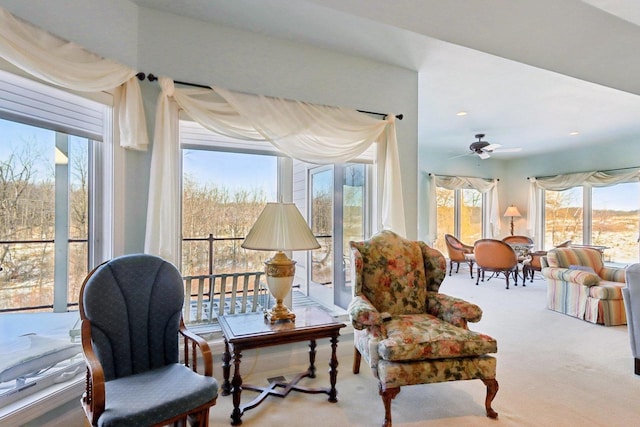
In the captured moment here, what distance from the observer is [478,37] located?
8.16 ft

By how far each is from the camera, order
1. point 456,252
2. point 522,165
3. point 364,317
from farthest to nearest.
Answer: point 522,165 < point 456,252 < point 364,317

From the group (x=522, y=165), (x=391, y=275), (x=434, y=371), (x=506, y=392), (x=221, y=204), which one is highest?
(x=522, y=165)

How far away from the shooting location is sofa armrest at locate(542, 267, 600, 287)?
394cm

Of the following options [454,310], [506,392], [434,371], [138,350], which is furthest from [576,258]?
[138,350]

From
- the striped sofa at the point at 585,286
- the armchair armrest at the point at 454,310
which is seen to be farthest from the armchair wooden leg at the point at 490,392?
the striped sofa at the point at 585,286

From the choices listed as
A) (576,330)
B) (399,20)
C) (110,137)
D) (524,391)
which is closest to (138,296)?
(110,137)

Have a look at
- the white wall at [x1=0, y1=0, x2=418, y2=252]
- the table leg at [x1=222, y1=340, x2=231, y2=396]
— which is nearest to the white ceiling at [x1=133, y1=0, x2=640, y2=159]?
the white wall at [x1=0, y1=0, x2=418, y2=252]

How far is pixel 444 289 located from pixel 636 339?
3126 millimetres

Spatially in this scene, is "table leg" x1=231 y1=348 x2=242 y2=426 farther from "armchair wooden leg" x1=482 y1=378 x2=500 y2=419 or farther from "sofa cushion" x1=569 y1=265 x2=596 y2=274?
"sofa cushion" x1=569 y1=265 x2=596 y2=274

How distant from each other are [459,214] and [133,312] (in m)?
7.42

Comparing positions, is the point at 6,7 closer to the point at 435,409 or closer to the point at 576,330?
the point at 435,409

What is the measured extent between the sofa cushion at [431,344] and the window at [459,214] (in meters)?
5.62

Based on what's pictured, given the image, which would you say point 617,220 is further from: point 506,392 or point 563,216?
point 506,392

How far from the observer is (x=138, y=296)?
181cm
